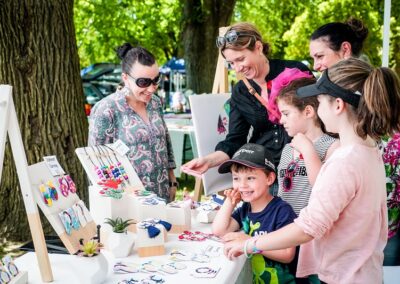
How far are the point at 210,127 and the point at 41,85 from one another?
145 cm

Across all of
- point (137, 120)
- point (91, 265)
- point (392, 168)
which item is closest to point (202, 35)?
point (137, 120)

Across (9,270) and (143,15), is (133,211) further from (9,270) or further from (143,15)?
(143,15)

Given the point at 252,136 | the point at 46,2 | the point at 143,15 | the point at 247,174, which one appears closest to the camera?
the point at 247,174

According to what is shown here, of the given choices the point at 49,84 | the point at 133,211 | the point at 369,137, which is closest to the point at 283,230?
the point at 369,137

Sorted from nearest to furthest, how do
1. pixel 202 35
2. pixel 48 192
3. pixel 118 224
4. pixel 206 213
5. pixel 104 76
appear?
pixel 48 192 < pixel 118 224 < pixel 206 213 < pixel 202 35 < pixel 104 76

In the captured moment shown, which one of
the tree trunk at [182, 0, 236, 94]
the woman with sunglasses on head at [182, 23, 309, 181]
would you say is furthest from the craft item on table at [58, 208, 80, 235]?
the tree trunk at [182, 0, 236, 94]

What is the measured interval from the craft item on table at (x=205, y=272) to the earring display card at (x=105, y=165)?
1.66 ft

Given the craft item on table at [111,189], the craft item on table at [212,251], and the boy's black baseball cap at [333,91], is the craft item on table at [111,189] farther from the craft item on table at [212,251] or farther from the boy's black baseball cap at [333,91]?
the boy's black baseball cap at [333,91]

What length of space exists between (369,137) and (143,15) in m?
12.7

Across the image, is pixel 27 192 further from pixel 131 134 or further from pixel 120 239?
pixel 131 134

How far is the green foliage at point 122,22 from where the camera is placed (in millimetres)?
12008

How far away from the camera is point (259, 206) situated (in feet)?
6.03

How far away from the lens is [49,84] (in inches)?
148

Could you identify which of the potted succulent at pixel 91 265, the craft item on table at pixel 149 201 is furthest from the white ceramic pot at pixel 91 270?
the craft item on table at pixel 149 201
